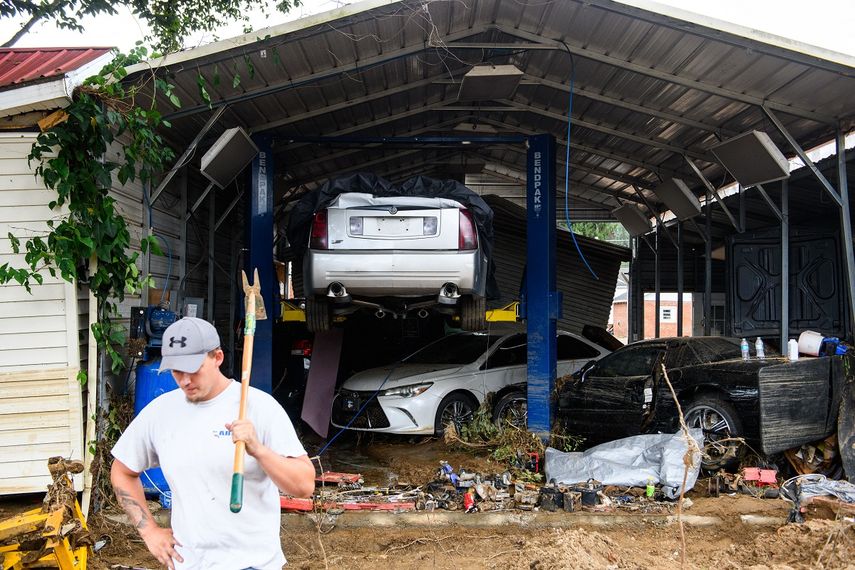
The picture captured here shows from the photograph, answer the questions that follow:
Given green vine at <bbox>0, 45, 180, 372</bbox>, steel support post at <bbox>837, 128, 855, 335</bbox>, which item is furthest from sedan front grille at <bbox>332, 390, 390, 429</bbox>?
steel support post at <bbox>837, 128, 855, 335</bbox>

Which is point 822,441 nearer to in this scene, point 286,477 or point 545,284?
point 545,284

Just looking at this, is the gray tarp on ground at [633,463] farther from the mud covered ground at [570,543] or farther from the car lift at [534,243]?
the car lift at [534,243]

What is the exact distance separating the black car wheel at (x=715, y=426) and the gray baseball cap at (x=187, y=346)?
215 inches

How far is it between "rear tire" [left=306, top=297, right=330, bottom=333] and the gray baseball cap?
461 centimetres

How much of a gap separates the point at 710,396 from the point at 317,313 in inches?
162

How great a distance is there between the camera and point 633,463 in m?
7.29

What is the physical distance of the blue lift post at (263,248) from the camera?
812cm

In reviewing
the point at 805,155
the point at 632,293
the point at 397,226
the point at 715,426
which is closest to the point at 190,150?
the point at 397,226

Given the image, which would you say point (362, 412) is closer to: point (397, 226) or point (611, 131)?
point (397, 226)

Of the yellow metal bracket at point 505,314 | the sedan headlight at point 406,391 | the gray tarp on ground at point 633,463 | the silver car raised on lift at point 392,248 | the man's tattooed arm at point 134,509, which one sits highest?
the silver car raised on lift at point 392,248

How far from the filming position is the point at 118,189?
7.00 meters

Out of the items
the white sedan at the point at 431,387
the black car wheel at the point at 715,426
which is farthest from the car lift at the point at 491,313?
the black car wheel at the point at 715,426

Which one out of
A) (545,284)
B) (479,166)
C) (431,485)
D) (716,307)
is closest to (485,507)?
(431,485)

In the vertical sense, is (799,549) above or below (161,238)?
below
